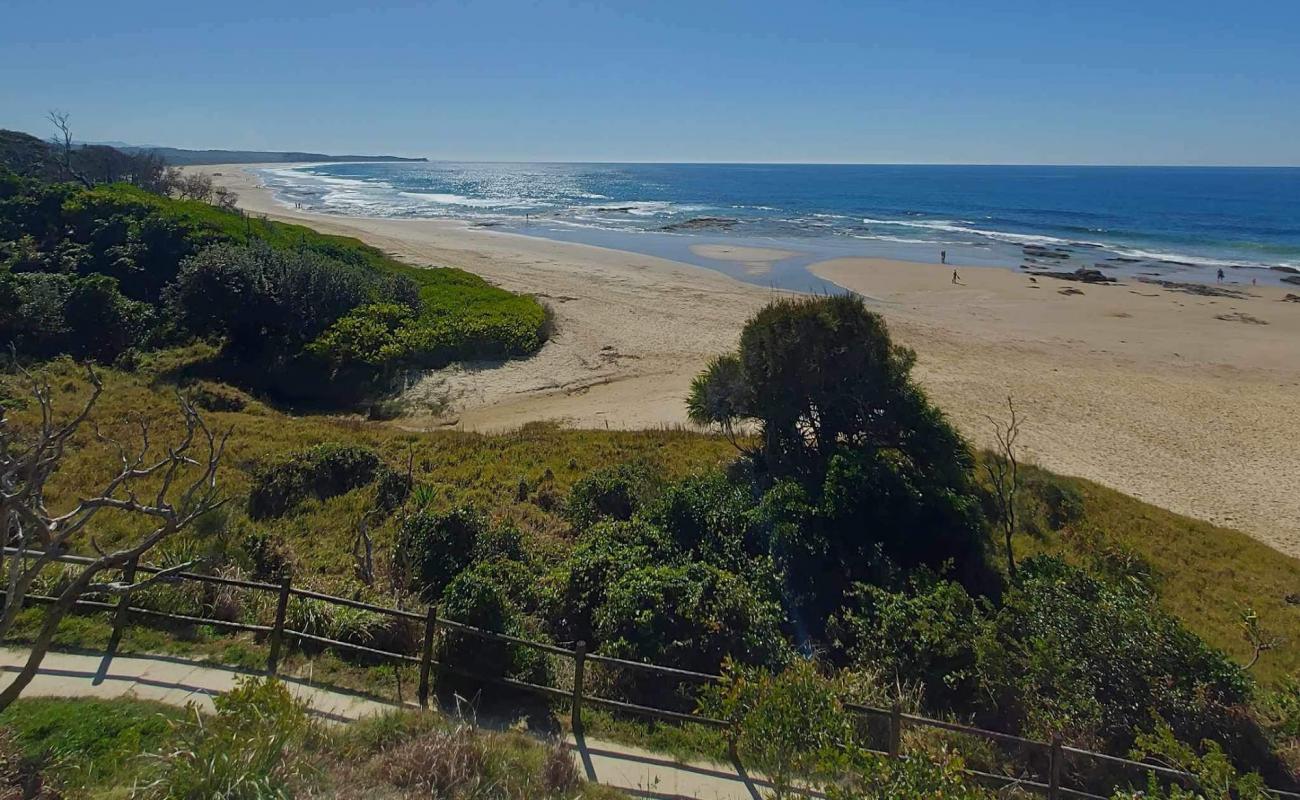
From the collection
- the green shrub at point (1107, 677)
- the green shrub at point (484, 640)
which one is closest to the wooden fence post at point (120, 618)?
the green shrub at point (484, 640)

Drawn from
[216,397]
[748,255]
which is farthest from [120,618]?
[748,255]

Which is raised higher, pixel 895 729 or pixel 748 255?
pixel 748 255

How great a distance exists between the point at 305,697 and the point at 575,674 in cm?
274

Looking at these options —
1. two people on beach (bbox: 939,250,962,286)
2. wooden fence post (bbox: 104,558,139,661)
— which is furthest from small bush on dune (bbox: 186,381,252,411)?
two people on beach (bbox: 939,250,962,286)

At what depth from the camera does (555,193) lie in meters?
126

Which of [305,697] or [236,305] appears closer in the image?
[305,697]

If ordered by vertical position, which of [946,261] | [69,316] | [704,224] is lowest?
[69,316]

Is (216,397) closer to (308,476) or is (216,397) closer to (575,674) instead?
(308,476)

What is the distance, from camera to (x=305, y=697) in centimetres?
733

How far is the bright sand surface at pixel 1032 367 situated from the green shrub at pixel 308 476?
674 centimetres

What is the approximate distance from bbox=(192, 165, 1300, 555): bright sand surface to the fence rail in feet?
40.7

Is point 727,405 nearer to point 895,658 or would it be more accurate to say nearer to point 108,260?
point 895,658

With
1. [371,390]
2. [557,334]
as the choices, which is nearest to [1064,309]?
[557,334]

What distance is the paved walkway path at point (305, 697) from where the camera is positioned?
21.9ft
